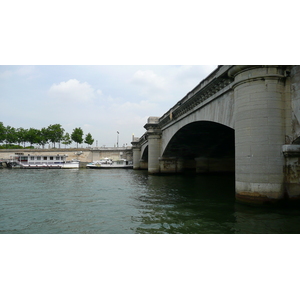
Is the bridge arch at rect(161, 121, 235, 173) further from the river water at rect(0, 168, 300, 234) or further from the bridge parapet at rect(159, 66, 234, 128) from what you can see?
the river water at rect(0, 168, 300, 234)

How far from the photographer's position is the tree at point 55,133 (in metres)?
86.7

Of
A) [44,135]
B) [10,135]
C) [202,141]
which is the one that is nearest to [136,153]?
[202,141]

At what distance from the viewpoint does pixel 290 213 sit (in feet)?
29.1

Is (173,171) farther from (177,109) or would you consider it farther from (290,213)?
(290,213)

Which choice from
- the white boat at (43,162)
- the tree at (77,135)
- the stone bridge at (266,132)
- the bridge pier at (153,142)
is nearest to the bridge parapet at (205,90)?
the stone bridge at (266,132)

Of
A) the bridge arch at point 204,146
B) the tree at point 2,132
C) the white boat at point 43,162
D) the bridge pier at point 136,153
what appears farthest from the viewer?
the tree at point 2,132

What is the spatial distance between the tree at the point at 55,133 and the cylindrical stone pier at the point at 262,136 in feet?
278

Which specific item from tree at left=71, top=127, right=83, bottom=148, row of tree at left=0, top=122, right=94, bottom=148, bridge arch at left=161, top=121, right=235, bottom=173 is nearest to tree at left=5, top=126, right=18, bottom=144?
row of tree at left=0, top=122, right=94, bottom=148

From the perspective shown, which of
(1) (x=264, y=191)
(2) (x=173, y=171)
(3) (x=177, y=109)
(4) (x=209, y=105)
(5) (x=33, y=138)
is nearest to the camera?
(1) (x=264, y=191)

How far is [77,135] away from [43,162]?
2337 cm

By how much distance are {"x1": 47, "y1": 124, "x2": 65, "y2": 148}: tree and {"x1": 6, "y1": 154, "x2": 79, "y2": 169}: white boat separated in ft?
65.0

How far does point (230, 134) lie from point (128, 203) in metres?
15.4

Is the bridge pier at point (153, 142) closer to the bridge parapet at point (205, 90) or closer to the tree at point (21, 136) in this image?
the bridge parapet at point (205, 90)

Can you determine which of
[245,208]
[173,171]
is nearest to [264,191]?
[245,208]
